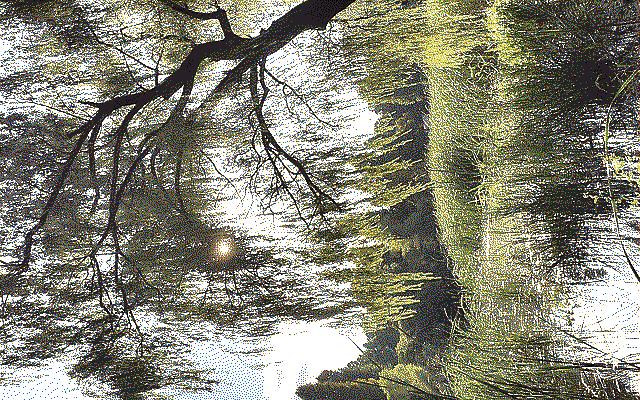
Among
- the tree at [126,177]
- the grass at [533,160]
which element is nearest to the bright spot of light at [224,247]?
the tree at [126,177]

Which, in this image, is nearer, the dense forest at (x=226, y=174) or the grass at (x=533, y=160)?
the grass at (x=533, y=160)

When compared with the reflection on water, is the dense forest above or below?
above

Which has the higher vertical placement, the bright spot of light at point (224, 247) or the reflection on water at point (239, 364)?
the bright spot of light at point (224, 247)

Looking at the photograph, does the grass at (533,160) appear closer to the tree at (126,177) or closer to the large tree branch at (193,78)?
the large tree branch at (193,78)

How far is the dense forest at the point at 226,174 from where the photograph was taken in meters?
1.13

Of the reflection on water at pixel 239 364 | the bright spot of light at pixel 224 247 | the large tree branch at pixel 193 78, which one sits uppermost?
the large tree branch at pixel 193 78

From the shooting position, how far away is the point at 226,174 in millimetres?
1208

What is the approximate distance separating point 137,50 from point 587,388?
105 centimetres

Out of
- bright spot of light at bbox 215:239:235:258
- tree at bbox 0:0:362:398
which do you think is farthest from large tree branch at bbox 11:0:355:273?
bright spot of light at bbox 215:239:235:258

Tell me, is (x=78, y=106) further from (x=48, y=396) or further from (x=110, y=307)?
(x=48, y=396)

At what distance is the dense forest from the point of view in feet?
3.69

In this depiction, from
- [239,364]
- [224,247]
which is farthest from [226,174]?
[239,364]

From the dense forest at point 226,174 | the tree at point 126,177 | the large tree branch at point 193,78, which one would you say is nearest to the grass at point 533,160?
the dense forest at point 226,174

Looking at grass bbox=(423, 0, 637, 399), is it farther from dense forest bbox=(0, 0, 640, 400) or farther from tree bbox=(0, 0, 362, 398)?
tree bbox=(0, 0, 362, 398)
